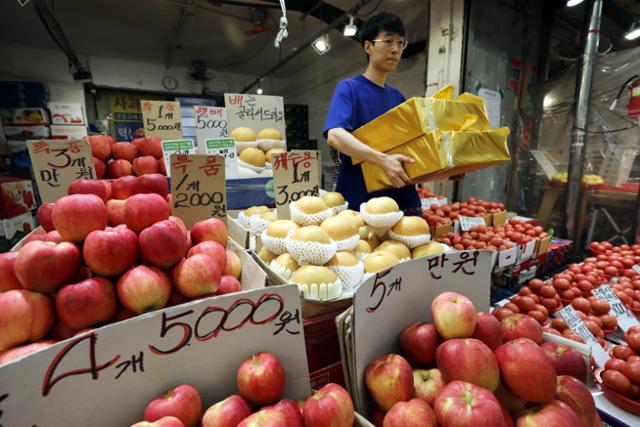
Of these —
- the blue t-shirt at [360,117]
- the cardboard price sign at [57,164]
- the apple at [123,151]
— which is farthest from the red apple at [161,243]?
the apple at [123,151]

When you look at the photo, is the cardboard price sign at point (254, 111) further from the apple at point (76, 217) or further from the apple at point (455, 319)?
the apple at point (455, 319)

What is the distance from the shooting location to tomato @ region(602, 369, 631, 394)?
107 centimetres

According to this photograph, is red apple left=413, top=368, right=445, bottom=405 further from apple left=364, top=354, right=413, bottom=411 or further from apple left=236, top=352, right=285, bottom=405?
apple left=236, top=352, right=285, bottom=405

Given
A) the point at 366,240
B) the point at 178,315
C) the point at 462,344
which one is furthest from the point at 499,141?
the point at 178,315

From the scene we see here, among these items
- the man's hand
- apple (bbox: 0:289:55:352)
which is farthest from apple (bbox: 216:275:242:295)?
the man's hand

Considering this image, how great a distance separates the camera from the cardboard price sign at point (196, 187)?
1.21m

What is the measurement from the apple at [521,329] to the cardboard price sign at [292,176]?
1000 mm

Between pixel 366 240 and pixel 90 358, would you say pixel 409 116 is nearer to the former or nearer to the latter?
pixel 366 240

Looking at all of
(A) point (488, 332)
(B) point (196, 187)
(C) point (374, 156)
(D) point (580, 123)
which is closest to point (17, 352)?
(B) point (196, 187)

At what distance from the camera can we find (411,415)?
24.4 inches

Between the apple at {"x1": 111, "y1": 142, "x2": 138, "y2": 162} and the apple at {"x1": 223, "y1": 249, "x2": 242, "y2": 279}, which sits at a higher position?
the apple at {"x1": 111, "y1": 142, "x2": 138, "y2": 162}

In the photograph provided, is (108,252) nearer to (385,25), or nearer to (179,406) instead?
(179,406)

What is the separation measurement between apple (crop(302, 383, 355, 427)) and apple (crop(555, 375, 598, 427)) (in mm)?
481

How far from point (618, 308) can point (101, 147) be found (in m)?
3.11
